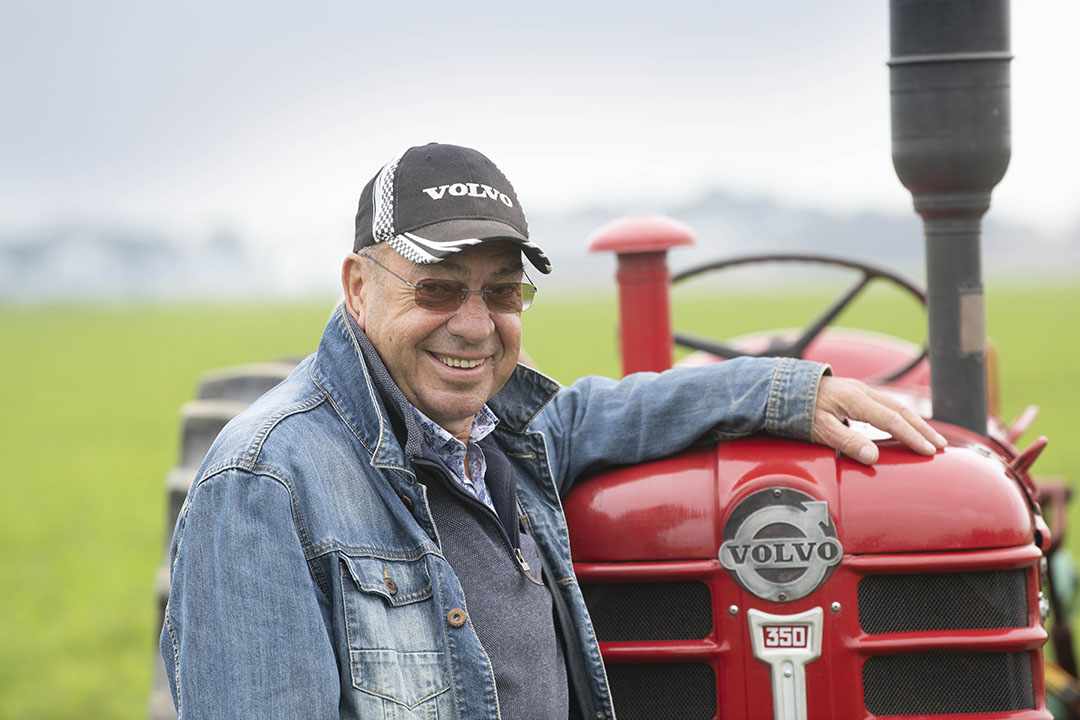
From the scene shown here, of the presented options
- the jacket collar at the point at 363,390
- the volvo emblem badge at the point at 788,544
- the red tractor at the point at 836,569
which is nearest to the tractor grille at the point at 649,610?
the red tractor at the point at 836,569

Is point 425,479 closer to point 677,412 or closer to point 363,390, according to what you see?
point 363,390

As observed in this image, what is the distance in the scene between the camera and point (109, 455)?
14.3 metres

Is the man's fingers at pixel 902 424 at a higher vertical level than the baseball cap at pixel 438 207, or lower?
lower

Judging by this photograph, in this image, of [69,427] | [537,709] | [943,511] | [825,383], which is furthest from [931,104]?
[69,427]

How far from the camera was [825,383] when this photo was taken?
2105mm

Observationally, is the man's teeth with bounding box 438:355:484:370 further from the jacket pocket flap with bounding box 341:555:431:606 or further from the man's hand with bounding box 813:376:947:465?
the man's hand with bounding box 813:376:947:465

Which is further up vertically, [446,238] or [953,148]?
[953,148]

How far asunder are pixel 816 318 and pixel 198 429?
161 centimetres

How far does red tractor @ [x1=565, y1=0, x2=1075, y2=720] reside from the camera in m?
1.95

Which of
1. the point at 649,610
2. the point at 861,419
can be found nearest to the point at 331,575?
the point at 649,610

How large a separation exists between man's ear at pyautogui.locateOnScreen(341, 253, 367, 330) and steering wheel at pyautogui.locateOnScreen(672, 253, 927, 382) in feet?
4.22

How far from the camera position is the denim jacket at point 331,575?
1583 millimetres

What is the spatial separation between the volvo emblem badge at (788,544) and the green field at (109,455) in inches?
95.5

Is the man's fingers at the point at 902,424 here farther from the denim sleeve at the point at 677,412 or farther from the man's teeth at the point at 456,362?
the man's teeth at the point at 456,362
